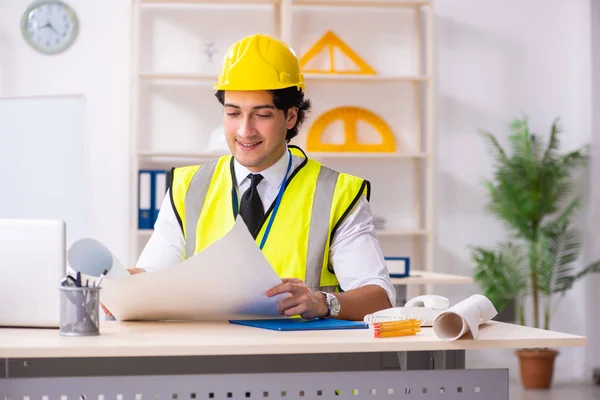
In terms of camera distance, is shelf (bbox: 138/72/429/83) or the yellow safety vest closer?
the yellow safety vest

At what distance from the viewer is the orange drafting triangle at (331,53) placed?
5.04 metres

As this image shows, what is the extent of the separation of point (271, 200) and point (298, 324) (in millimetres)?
570

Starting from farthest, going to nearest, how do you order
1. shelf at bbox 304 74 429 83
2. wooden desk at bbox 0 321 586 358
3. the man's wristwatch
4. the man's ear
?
shelf at bbox 304 74 429 83 < the man's ear < the man's wristwatch < wooden desk at bbox 0 321 586 358

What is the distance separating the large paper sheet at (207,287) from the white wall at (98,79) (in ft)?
10.9

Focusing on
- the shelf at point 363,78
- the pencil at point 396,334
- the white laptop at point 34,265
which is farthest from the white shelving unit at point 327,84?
the pencil at point 396,334

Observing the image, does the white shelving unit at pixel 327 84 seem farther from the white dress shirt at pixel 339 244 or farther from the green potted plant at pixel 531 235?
the white dress shirt at pixel 339 244

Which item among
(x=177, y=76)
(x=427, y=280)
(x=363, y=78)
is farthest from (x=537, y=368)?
(x=177, y=76)

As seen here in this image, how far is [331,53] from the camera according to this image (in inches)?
200

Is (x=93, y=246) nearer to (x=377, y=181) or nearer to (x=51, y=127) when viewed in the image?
(x=51, y=127)

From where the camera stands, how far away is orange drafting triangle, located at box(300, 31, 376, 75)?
504 cm

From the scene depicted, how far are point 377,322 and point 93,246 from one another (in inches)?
20.4

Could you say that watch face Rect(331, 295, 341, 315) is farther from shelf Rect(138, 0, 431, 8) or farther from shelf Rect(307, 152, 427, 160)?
shelf Rect(138, 0, 431, 8)

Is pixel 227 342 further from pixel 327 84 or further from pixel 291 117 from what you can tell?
pixel 327 84

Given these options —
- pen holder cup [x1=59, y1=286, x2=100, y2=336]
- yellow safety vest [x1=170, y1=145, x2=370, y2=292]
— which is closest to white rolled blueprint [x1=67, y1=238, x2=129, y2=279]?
pen holder cup [x1=59, y1=286, x2=100, y2=336]
